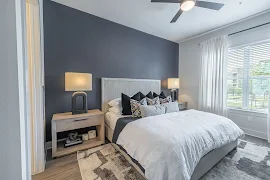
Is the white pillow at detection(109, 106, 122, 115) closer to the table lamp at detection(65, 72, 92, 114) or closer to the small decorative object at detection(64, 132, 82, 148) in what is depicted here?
the table lamp at detection(65, 72, 92, 114)

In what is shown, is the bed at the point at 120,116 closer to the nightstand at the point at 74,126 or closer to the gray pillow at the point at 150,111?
the nightstand at the point at 74,126

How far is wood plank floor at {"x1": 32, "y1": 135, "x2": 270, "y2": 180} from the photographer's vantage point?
168cm

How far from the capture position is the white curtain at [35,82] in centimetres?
168

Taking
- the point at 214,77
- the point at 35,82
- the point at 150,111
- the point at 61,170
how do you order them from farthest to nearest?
the point at 214,77 → the point at 150,111 → the point at 61,170 → the point at 35,82

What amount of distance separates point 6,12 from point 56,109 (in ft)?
7.52

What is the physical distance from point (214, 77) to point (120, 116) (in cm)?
278

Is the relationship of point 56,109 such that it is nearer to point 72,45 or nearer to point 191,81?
point 72,45

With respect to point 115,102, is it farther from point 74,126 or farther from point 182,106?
point 182,106

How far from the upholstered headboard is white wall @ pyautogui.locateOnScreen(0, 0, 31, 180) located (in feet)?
7.76

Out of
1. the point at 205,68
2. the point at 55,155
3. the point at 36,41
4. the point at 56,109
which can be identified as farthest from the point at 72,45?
the point at 205,68

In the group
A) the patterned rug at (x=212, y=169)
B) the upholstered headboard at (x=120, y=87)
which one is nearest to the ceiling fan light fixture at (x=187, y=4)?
the upholstered headboard at (x=120, y=87)

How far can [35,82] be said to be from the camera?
170cm

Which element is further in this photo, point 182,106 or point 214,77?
point 182,106

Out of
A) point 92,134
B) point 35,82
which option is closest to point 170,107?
point 92,134
